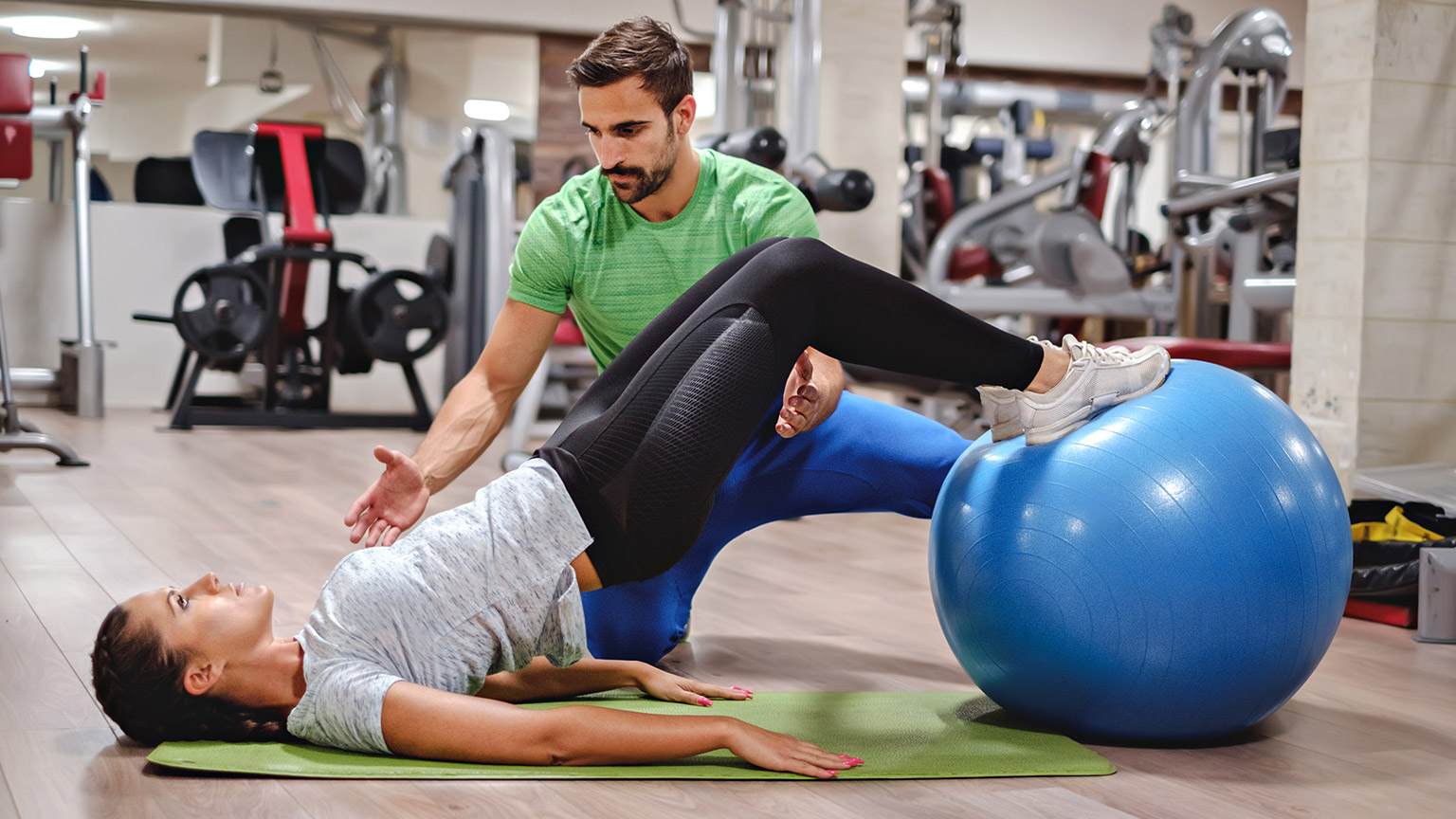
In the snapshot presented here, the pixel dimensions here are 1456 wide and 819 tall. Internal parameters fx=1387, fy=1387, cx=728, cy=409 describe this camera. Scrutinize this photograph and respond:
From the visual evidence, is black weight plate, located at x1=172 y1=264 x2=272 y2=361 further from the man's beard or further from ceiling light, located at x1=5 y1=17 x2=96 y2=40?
the man's beard

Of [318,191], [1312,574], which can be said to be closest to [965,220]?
[318,191]

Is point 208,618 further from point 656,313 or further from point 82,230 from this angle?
point 82,230

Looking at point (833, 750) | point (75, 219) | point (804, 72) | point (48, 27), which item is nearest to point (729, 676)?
point (833, 750)

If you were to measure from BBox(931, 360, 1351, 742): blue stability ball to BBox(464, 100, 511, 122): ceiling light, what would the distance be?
252 inches

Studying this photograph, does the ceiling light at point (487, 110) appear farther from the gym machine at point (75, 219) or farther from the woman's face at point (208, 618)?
the woman's face at point (208, 618)

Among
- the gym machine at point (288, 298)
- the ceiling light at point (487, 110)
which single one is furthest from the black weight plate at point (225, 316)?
the ceiling light at point (487, 110)

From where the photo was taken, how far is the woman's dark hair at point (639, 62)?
5.92 feet

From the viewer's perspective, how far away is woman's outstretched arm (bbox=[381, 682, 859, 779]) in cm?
148

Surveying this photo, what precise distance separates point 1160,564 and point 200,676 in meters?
1.06

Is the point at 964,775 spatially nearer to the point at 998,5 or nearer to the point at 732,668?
the point at 732,668

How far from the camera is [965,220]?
551cm

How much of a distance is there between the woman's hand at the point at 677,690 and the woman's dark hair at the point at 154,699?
18.5 inches

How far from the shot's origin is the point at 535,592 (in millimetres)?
1527

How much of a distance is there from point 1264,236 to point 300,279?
3.87 meters
